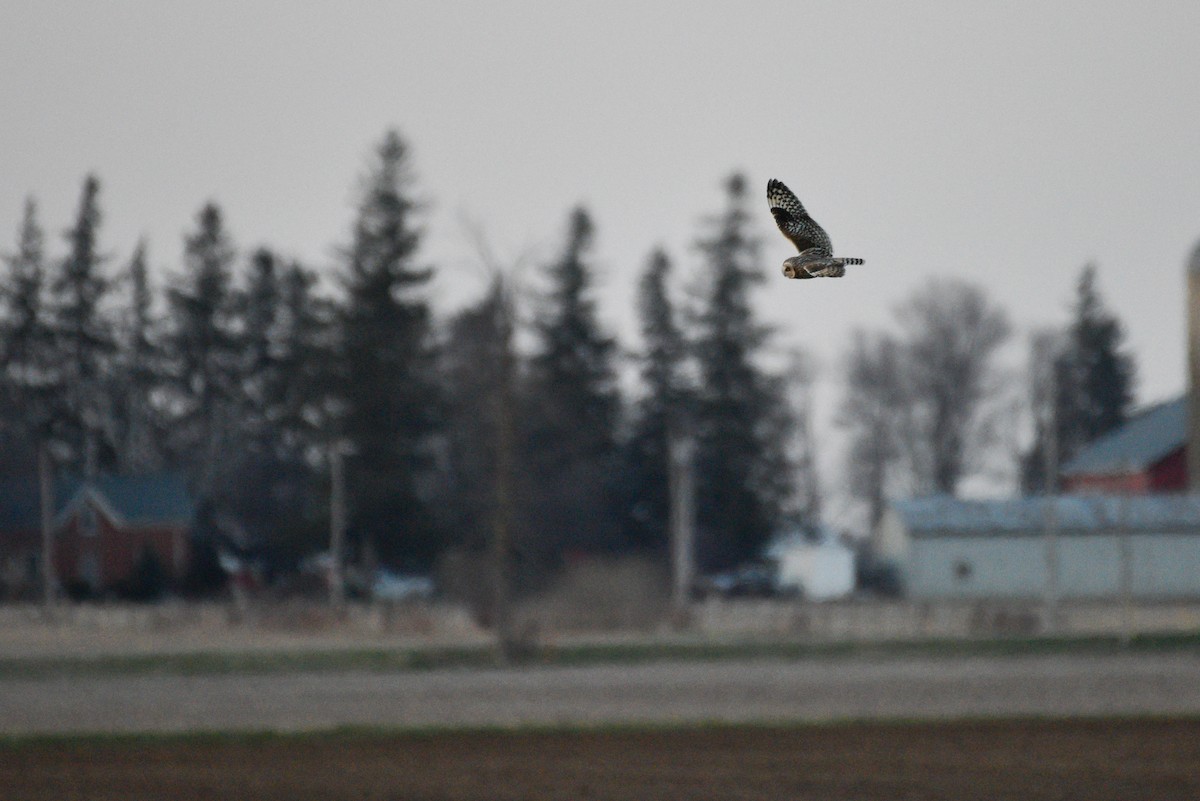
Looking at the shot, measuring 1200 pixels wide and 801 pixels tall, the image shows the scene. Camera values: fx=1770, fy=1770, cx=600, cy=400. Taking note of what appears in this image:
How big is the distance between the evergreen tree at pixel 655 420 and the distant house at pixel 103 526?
1932 centimetres

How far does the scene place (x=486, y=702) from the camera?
29.9 m

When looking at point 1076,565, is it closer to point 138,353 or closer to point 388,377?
point 388,377

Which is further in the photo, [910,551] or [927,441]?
[927,441]

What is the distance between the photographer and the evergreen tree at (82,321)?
73938 mm

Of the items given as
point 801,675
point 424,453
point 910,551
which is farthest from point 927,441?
point 801,675

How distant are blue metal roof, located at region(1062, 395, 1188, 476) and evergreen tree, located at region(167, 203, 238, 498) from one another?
123ft

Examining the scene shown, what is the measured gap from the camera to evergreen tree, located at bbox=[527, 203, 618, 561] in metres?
70.5

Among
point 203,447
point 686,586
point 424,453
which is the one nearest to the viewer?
point 686,586

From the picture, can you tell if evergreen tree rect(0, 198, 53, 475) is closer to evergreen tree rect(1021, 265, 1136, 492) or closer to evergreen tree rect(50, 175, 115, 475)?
evergreen tree rect(50, 175, 115, 475)

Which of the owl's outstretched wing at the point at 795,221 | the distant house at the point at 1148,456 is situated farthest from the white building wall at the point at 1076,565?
the owl's outstretched wing at the point at 795,221

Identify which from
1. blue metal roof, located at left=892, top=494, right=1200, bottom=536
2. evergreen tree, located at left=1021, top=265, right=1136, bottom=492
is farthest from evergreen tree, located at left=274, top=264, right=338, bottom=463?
evergreen tree, located at left=1021, top=265, right=1136, bottom=492

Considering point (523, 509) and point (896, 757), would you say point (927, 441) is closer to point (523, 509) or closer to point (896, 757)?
point (523, 509)

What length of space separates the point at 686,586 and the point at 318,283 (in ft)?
67.6

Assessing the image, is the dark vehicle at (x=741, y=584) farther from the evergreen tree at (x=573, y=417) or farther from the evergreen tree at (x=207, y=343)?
the evergreen tree at (x=207, y=343)
